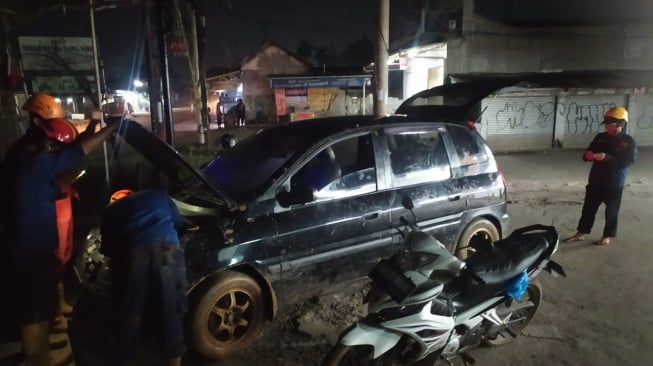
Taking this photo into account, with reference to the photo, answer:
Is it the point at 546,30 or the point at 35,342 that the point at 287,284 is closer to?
the point at 35,342

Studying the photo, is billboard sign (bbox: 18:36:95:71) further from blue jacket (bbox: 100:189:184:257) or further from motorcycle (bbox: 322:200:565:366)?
motorcycle (bbox: 322:200:565:366)

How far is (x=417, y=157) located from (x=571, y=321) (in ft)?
6.64

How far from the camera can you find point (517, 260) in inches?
126

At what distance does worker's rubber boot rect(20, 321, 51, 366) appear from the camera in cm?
308

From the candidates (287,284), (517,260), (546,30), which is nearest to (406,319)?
(517,260)

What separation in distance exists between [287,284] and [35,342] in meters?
1.81

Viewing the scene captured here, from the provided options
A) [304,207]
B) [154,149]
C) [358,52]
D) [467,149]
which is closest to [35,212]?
[154,149]

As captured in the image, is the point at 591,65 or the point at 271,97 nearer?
the point at 591,65

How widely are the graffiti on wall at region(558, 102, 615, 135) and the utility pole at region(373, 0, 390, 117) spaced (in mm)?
9114

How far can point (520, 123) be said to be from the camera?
16281mm

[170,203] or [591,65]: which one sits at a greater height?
[591,65]

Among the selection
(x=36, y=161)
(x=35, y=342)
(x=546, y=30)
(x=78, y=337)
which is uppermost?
(x=546, y=30)

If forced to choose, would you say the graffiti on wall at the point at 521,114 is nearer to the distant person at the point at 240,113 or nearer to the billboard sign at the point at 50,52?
the billboard sign at the point at 50,52

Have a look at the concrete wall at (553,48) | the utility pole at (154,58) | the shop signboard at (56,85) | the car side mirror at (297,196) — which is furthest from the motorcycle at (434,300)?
Answer: the concrete wall at (553,48)
